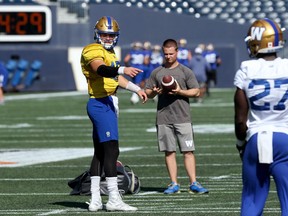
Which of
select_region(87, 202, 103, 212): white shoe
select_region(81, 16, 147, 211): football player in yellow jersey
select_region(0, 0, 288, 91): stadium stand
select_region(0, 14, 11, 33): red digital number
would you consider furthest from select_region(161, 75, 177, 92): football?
select_region(0, 0, 288, 91): stadium stand

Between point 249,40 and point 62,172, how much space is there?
7.37 metres

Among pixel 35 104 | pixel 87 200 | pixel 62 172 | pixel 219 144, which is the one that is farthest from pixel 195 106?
pixel 87 200

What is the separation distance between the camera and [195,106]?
29.7m

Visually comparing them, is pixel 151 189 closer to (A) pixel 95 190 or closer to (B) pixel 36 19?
(A) pixel 95 190

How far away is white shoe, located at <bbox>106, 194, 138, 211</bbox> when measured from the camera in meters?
10.2

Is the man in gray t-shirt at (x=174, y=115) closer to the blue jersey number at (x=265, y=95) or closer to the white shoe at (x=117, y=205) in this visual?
the white shoe at (x=117, y=205)

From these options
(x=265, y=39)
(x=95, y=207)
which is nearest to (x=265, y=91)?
(x=265, y=39)

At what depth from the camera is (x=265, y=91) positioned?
23.3 feet

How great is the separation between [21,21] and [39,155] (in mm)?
21985

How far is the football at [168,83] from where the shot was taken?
11328 mm

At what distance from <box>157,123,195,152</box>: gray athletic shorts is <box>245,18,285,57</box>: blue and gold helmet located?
16.1 ft

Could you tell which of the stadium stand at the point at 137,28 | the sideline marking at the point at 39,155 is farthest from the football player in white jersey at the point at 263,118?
the stadium stand at the point at 137,28

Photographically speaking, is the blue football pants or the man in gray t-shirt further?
the man in gray t-shirt

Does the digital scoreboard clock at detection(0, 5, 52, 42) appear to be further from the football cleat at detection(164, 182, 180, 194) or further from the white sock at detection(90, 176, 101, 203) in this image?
the white sock at detection(90, 176, 101, 203)
